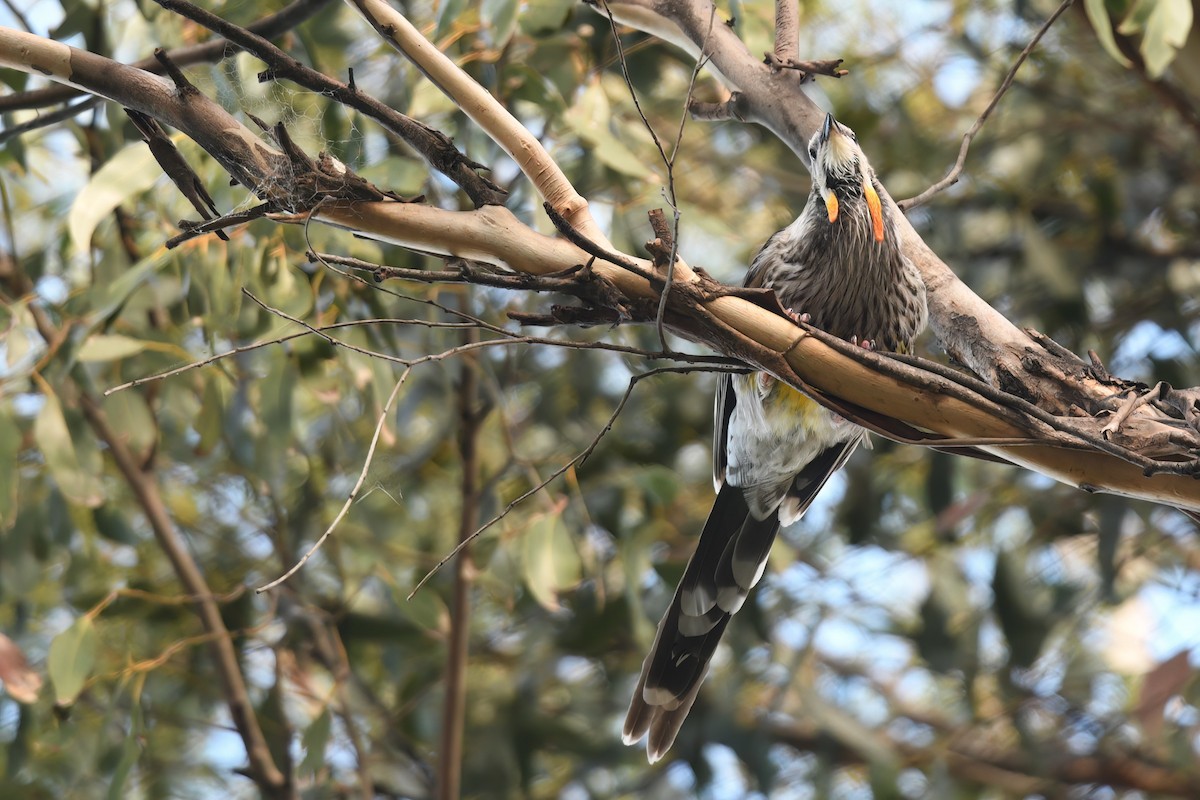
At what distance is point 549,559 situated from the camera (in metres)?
2.37

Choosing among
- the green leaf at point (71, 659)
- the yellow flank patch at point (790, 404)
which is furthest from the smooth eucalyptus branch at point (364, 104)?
Result: the green leaf at point (71, 659)

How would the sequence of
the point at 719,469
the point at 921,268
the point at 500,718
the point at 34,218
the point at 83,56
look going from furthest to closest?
the point at 34,218 → the point at 500,718 → the point at 719,469 → the point at 921,268 → the point at 83,56

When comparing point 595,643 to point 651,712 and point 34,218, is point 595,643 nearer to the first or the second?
point 651,712

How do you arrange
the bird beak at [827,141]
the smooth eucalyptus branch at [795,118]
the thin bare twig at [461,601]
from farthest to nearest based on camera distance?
the thin bare twig at [461,601]
the bird beak at [827,141]
the smooth eucalyptus branch at [795,118]

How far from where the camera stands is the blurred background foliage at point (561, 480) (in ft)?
7.78

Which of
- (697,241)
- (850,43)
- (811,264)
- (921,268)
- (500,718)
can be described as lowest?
(500,718)

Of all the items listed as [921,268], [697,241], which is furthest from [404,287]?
[697,241]

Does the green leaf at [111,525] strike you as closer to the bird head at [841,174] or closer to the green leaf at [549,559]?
the green leaf at [549,559]

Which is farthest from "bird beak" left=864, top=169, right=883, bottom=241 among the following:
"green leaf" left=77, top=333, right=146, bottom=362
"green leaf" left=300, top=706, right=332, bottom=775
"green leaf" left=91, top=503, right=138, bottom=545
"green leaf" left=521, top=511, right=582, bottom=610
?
"green leaf" left=91, top=503, right=138, bottom=545

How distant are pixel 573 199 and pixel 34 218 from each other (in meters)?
2.76

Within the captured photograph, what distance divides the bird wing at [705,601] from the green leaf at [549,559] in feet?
0.72

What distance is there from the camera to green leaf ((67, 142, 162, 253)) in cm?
204

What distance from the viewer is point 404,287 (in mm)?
2516

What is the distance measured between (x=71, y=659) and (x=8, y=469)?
366 millimetres
